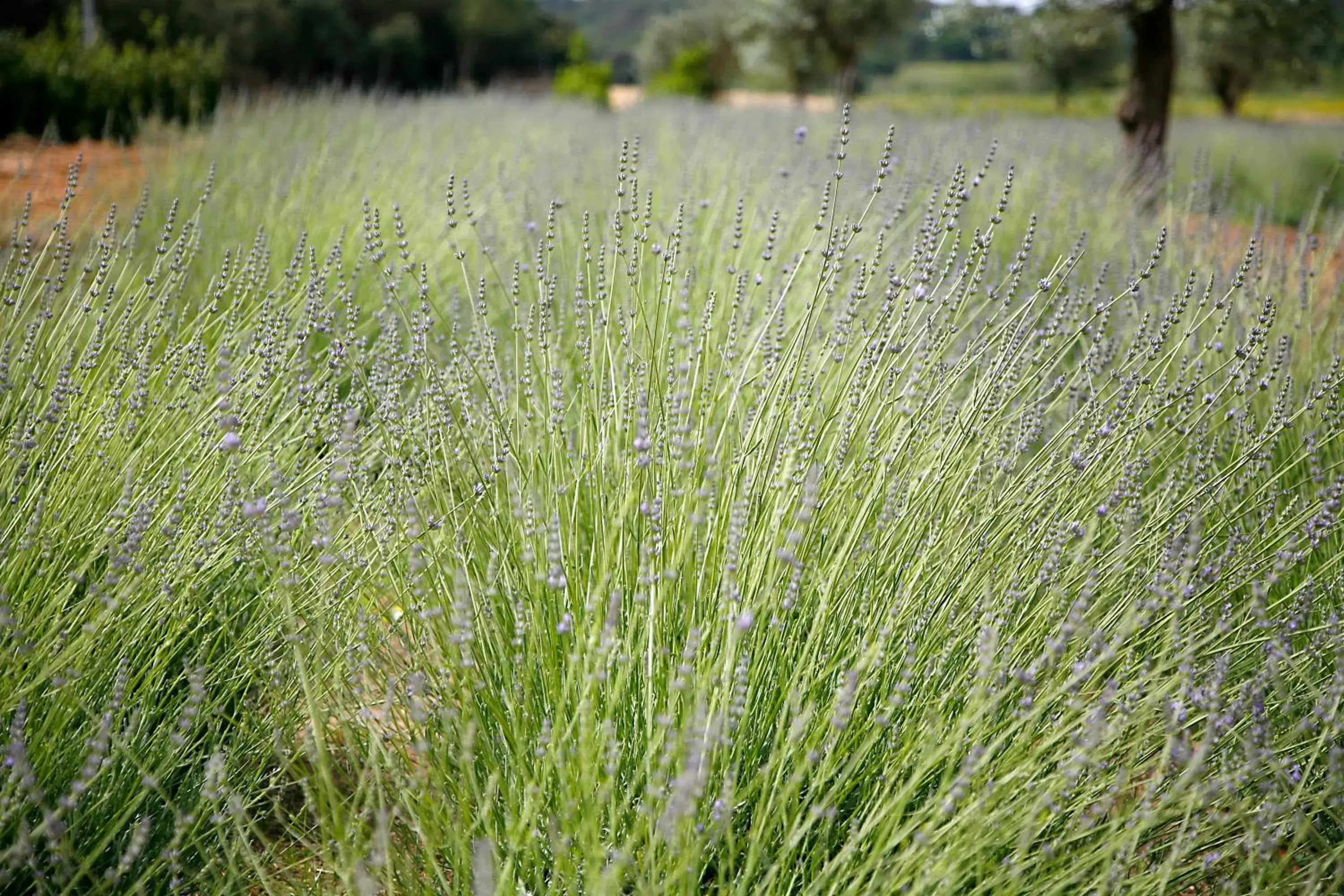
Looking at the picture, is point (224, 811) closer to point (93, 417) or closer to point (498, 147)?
point (93, 417)

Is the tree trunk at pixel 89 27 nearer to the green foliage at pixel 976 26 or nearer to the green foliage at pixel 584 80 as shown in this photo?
the green foliage at pixel 584 80

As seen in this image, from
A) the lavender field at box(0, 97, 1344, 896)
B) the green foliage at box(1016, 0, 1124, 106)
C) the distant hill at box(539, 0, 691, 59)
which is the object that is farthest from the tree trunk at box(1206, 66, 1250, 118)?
the distant hill at box(539, 0, 691, 59)

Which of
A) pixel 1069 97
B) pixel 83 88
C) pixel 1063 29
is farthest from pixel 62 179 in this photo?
pixel 1069 97

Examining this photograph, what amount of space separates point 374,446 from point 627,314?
2.36 ft

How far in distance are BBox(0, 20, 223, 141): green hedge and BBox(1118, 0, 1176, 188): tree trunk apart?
8814mm

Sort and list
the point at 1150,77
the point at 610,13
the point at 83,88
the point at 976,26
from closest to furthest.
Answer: the point at 1150,77
the point at 976,26
the point at 83,88
the point at 610,13

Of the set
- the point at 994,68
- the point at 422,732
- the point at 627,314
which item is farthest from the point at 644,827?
the point at 994,68

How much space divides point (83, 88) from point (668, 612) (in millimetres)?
11560

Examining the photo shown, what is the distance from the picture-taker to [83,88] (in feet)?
34.7

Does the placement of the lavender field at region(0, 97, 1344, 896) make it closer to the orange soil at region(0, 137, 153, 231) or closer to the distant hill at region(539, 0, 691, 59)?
the orange soil at region(0, 137, 153, 231)

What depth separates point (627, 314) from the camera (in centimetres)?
235

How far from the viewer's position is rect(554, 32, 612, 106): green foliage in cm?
2114

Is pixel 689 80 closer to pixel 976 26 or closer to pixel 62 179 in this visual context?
pixel 976 26

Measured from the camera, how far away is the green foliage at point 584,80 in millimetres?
21141
